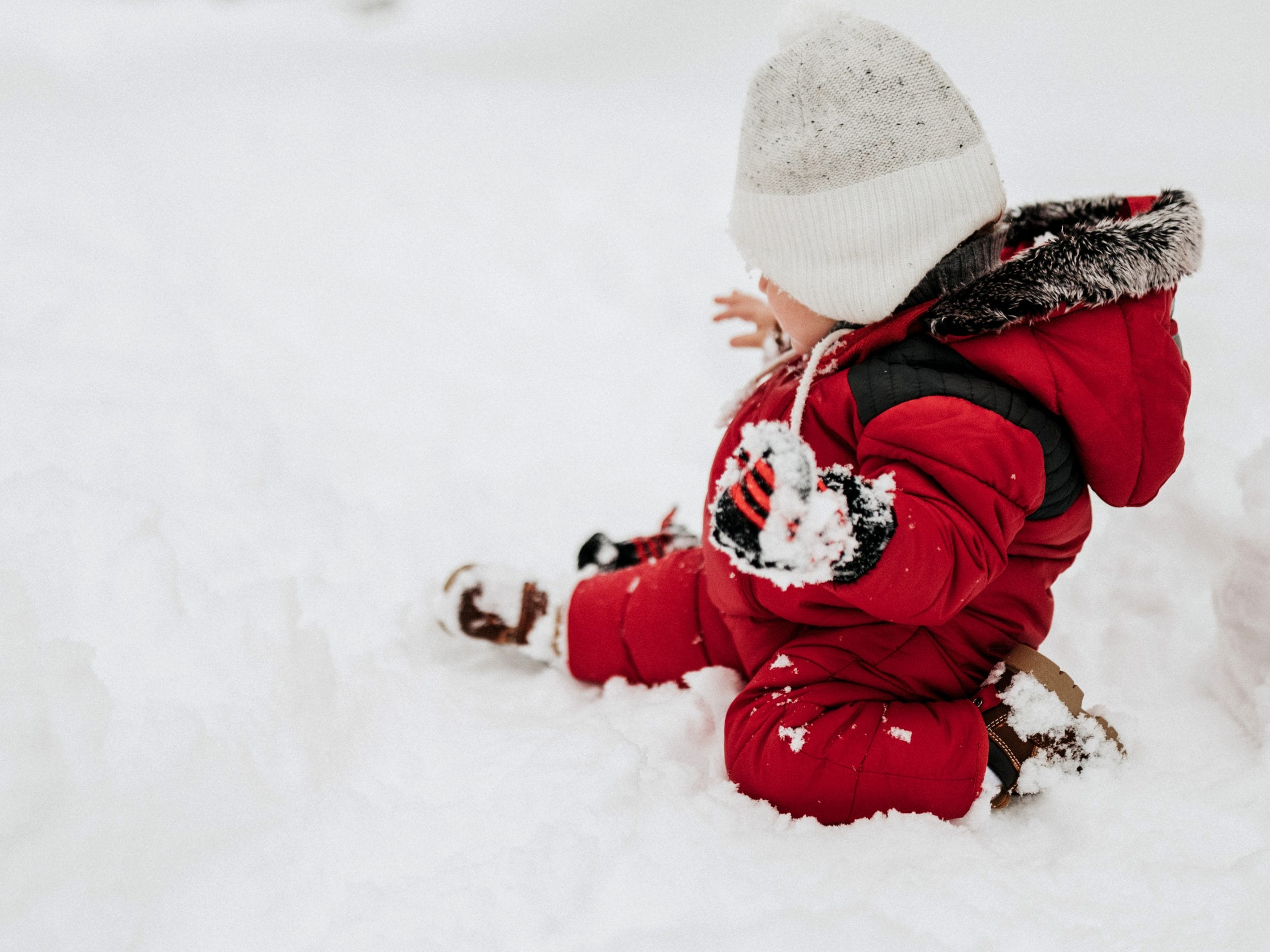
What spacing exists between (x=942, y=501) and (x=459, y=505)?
0.87 m

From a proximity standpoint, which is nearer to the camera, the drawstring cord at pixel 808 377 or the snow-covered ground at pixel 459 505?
the snow-covered ground at pixel 459 505

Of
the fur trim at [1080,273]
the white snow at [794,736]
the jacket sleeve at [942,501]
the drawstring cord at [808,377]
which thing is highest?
the fur trim at [1080,273]

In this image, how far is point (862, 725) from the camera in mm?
873

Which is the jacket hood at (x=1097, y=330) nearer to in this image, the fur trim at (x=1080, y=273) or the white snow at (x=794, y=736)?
the fur trim at (x=1080, y=273)

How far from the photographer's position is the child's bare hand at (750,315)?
1288 millimetres

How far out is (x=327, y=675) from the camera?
981mm

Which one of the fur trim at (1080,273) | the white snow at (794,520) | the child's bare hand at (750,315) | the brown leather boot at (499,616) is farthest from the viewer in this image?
the child's bare hand at (750,315)

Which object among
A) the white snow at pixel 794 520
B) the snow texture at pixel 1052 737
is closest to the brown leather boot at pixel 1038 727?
the snow texture at pixel 1052 737

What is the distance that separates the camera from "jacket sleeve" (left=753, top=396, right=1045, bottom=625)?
2.32ft

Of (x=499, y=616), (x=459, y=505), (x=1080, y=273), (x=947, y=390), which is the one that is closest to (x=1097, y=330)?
(x=1080, y=273)

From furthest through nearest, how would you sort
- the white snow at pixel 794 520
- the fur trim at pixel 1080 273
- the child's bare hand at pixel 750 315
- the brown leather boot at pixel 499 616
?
the child's bare hand at pixel 750 315
the brown leather boot at pixel 499 616
the fur trim at pixel 1080 273
the white snow at pixel 794 520

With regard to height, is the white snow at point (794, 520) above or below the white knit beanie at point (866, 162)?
below

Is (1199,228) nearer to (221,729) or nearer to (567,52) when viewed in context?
(221,729)

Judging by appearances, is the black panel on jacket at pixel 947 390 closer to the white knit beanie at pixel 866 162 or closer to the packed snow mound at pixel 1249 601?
the white knit beanie at pixel 866 162
